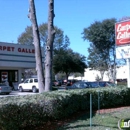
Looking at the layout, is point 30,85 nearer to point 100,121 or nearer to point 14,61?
point 14,61

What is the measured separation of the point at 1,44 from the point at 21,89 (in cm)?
622

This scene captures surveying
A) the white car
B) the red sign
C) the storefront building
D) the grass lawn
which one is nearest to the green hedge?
the grass lawn

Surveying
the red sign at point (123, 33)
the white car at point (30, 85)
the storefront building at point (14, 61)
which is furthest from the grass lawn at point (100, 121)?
the storefront building at point (14, 61)

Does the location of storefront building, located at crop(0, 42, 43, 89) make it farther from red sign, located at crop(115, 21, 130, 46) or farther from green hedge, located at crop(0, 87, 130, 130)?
green hedge, located at crop(0, 87, 130, 130)

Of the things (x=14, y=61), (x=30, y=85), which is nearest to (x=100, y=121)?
(x=30, y=85)

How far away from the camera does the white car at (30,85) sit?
100.0 ft

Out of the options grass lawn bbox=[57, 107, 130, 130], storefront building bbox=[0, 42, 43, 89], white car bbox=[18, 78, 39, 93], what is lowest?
grass lawn bbox=[57, 107, 130, 130]

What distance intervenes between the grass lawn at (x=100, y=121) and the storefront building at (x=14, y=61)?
2234cm

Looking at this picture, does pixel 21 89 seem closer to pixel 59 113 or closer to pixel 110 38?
pixel 110 38

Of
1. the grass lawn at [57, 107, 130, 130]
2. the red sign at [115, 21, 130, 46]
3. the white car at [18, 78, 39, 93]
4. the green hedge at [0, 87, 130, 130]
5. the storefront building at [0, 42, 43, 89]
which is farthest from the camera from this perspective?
the storefront building at [0, 42, 43, 89]

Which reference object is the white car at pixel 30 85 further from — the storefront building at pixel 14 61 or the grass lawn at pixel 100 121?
the grass lawn at pixel 100 121

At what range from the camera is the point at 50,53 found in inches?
455

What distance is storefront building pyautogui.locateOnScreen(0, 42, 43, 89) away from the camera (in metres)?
31.5

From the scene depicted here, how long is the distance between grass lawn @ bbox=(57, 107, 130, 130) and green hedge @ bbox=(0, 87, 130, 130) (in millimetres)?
547
